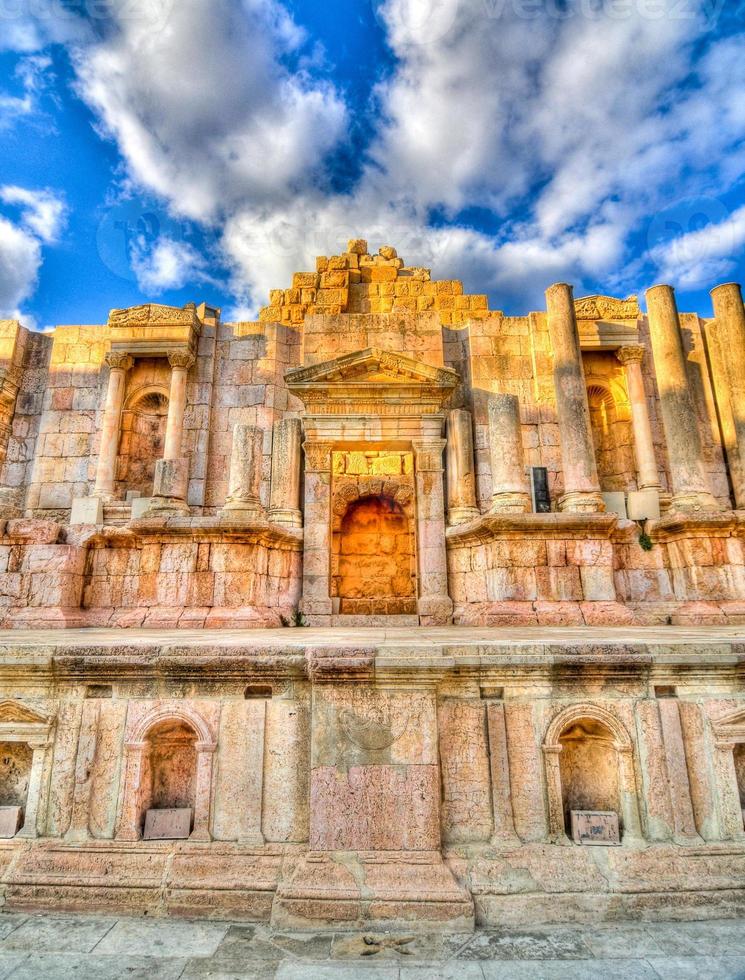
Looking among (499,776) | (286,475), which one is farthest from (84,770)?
(286,475)

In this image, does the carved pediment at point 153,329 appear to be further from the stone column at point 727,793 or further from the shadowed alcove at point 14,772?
the stone column at point 727,793

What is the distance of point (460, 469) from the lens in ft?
38.7

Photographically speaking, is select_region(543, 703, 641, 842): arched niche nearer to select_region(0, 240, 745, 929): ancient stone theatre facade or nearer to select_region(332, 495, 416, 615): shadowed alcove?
select_region(0, 240, 745, 929): ancient stone theatre facade

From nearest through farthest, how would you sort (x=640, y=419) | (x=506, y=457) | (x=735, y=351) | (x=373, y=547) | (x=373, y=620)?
(x=373, y=620), (x=506, y=457), (x=373, y=547), (x=735, y=351), (x=640, y=419)

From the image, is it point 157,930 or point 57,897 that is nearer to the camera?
point 157,930

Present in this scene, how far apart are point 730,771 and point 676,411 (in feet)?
32.4

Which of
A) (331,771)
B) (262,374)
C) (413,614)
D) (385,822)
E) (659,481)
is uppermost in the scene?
(262,374)

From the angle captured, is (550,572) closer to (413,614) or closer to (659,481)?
(413,614)

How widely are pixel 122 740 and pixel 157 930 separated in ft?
3.84

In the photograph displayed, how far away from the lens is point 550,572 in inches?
363

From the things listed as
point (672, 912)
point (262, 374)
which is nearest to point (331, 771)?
A: point (672, 912)

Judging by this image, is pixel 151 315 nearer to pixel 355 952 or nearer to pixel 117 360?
pixel 117 360

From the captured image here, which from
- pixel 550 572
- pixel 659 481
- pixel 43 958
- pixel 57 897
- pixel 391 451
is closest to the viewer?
pixel 43 958

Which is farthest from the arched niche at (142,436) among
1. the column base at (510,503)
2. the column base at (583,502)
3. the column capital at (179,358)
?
the column base at (583,502)
